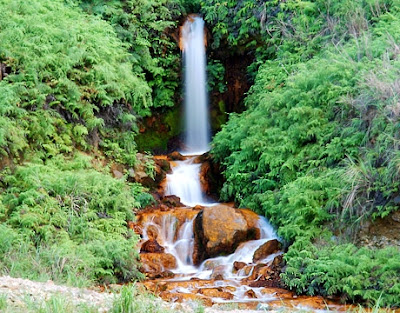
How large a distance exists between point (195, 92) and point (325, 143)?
23.8 ft

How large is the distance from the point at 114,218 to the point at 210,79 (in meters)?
8.74

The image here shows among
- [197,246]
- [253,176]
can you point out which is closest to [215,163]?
[253,176]

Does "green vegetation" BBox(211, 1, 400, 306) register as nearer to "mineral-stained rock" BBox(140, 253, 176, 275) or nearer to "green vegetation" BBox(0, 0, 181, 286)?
"mineral-stained rock" BBox(140, 253, 176, 275)

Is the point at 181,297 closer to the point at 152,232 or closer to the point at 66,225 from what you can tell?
the point at 66,225

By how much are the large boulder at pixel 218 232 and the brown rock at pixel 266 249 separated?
1.68 ft

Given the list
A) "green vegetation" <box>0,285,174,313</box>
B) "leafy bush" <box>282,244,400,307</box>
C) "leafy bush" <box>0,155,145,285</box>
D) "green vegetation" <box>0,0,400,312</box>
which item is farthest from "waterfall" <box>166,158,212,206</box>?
"green vegetation" <box>0,285,174,313</box>

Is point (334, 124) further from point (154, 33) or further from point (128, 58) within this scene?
point (154, 33)

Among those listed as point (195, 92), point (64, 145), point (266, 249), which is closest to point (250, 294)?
point (266, 249)

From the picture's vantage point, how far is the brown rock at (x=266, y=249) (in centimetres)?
1192

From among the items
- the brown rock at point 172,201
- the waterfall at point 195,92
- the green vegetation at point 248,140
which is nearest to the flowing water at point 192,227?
the waterfall at point 195,92

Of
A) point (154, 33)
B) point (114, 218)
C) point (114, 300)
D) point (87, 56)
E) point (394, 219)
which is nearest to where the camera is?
point (114, 300)

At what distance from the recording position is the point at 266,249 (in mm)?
12023

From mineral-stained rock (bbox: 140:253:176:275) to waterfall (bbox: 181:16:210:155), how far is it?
739cm

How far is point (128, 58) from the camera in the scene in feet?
56.7
